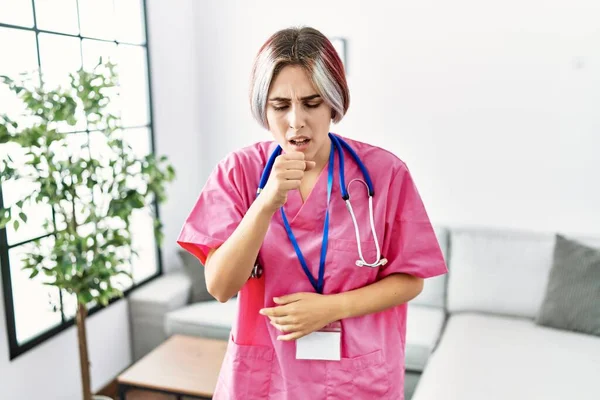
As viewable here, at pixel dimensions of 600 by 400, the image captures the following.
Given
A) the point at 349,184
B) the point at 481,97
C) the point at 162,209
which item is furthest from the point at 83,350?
the point at 481,97

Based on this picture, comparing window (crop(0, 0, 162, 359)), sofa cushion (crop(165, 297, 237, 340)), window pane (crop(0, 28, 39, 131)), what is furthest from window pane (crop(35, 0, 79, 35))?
sofa cushion (crop(165, 297, 237, 340))

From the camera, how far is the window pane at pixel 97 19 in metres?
2.48

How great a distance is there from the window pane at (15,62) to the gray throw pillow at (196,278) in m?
1.18

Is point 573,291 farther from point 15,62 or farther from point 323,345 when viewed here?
point 15,62

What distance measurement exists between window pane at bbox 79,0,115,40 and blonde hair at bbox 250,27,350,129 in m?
1.82

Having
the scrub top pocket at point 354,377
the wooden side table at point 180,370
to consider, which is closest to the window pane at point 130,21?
the wooden side table at point 180,370

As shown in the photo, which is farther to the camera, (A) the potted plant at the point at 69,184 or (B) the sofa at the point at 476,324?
(B) the sofa at the point at 476,324

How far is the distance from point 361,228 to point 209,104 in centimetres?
253

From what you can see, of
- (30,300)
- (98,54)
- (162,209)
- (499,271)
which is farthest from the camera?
(162,209)

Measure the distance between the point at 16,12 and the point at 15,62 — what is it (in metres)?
0.19

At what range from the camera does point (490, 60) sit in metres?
2.79

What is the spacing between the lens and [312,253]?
3.43ft

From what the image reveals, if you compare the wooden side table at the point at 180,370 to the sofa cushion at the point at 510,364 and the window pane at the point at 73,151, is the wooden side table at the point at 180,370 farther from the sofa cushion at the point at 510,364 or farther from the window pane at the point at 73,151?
the sofa cushion at the point at 510,364

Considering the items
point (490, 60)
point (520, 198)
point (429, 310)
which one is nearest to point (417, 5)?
point (490, 60)
